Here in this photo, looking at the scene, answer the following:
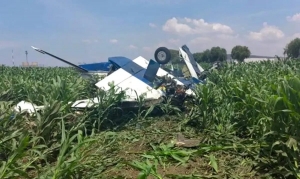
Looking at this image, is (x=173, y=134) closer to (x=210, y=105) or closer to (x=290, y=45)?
(x=210, y=105)

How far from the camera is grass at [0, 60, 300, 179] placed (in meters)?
2.85

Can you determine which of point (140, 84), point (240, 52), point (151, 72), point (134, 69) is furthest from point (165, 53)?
point (240, 52)

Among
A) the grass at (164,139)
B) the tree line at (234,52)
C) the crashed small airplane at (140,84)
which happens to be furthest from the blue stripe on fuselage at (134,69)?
the tree line at (234,52)

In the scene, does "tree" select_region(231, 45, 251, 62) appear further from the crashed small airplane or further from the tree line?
the crashed small airplane

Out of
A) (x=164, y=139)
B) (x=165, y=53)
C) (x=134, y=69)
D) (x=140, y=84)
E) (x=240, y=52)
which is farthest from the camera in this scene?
(x=240, y=52)

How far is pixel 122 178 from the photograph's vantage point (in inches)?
107

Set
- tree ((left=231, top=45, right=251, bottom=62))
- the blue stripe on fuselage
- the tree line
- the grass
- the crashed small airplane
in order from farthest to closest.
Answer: tree ((left=231, top=45, right=251, bottom=62))
the tree line
the blue stripe on fuselage
the crashed small airplane
the grass

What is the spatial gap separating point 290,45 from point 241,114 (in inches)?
2398

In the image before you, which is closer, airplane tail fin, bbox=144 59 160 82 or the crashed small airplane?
the crashed small airplane

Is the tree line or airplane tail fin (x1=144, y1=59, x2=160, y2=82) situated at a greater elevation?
the tree line

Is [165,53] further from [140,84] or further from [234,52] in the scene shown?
[234,52]

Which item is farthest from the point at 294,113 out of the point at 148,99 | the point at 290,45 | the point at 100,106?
the point at 290,45

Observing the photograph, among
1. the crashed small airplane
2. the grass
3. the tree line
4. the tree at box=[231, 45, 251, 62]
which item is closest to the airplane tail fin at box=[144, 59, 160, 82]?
the crashed small airplane

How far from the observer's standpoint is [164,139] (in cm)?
405
